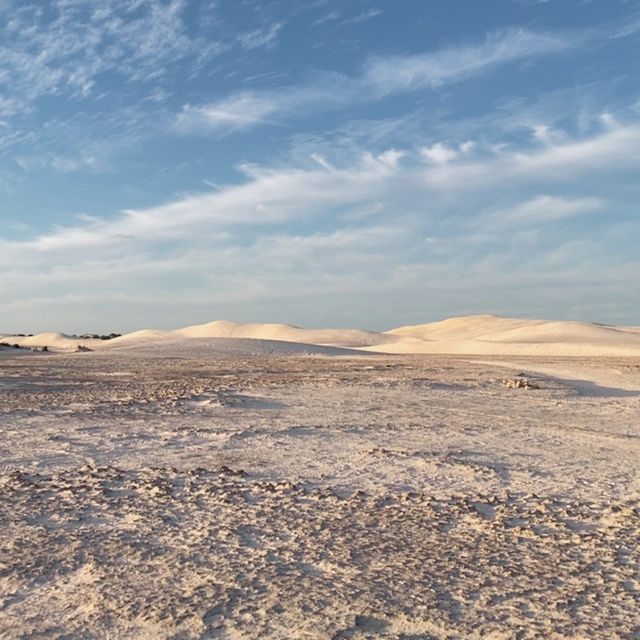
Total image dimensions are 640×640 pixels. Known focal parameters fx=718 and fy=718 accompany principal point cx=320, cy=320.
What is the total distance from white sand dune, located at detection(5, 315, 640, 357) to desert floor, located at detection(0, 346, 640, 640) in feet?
104

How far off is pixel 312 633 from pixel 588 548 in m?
2.25

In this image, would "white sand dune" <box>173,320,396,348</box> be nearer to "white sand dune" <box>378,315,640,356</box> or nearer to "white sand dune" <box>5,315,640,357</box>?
"white sand dune" <box>5,315,640,357</box>

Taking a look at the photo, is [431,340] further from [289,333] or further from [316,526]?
[316,526]

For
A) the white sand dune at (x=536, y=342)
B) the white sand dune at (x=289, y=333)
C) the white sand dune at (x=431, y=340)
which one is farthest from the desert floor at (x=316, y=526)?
the white sand dune at (x=289, y=333)

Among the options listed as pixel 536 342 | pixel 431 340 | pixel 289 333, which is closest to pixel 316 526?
pixel 536 342

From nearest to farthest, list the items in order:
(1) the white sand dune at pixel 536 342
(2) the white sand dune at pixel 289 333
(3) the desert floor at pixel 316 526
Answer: (3) the desert floor at pixel 316 526, (1) the white sand dune at pixel 536 342, (2) the white sand dune at pixel 289 333

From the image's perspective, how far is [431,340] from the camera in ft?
256

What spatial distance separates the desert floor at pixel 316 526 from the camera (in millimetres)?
3766

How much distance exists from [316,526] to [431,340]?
73.8m

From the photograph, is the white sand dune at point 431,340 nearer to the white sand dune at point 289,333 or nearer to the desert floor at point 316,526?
the white sand dune at point 289,333

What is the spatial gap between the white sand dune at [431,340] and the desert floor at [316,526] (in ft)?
104

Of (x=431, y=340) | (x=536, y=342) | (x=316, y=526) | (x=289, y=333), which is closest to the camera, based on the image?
(x=316, y=526)

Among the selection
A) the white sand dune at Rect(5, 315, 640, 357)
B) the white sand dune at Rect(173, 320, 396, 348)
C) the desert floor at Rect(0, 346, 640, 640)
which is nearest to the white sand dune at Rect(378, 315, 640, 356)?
the white sand dune at Rect(5, 315, 640, 357)

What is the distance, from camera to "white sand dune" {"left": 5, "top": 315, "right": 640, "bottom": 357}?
45750 millimetres
